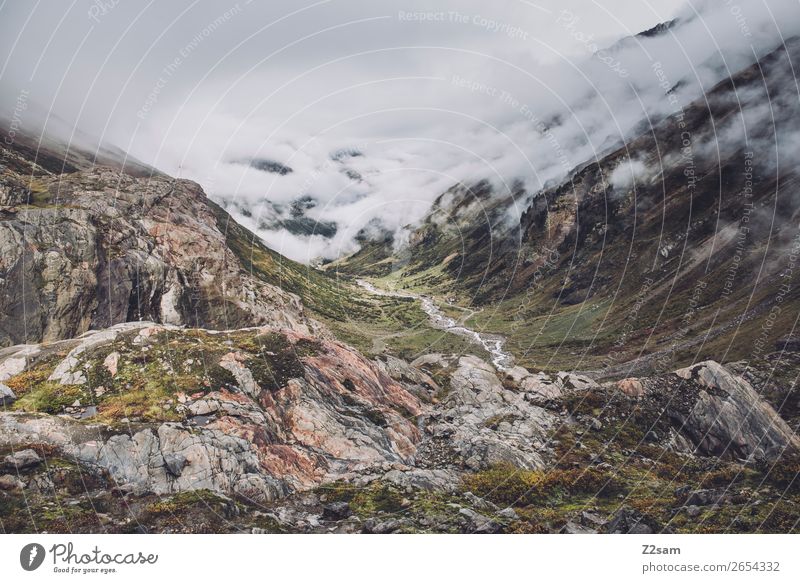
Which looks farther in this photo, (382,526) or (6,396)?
(6,396)

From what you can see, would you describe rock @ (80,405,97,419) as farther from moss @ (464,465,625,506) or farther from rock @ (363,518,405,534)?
moss @ (464,465,625,506)

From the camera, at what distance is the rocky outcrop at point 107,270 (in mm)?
50250

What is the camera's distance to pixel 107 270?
62.9 m

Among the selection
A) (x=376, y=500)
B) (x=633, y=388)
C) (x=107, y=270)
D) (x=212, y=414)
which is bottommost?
(x=376, y=500)

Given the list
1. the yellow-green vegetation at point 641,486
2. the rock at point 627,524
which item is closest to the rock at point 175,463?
the yellow-green vegetation at point 641,486

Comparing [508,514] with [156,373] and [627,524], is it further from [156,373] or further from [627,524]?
[156,373]

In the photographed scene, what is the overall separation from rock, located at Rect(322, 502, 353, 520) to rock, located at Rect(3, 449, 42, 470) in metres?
14.6

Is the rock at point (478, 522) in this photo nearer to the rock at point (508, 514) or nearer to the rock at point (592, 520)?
Result: the rock at point (508, 514)

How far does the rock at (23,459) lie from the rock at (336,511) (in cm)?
1456

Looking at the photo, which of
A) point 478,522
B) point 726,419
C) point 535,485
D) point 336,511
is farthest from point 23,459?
point 726,419

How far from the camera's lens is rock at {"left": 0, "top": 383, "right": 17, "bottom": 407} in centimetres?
2726

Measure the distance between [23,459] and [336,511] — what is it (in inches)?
621
